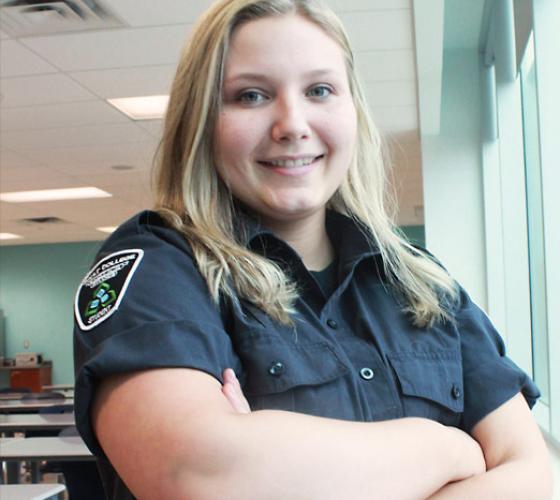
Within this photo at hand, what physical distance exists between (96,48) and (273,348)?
3877 mm

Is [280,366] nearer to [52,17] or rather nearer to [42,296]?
[52,17]

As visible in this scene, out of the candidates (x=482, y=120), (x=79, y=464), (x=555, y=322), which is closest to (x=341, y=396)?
(x=555, y=322)

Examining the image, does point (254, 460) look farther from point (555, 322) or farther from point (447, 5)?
point (447, 5)

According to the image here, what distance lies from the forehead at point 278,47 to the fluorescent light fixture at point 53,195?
8.12 meters

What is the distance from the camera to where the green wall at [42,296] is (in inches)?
566

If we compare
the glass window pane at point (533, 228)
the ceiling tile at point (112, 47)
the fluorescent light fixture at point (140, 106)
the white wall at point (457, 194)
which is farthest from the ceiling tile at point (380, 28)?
the fluorescent light fixture at point (140, 106)

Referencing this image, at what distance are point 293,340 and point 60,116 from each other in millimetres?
5294

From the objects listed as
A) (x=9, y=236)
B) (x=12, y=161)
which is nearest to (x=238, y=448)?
(x=12, y=161)

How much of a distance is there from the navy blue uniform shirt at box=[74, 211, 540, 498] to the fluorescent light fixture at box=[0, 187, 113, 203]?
26.7 ft

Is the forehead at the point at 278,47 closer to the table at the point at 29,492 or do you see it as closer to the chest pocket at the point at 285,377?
the chest pocket at the point at 285,377

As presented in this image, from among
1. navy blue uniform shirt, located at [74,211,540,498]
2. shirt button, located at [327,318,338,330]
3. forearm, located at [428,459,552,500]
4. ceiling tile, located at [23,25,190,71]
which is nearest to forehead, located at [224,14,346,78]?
navy blue uniform shirt, located at [74,211,540,498]

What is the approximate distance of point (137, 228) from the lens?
116cm

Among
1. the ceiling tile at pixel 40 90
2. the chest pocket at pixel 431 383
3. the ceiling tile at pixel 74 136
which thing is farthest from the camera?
the ceiling tile at pixel 74 136

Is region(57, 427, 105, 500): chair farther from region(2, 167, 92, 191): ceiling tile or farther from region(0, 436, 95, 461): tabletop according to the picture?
region(2, 167, 92, 191): ceiling tile
